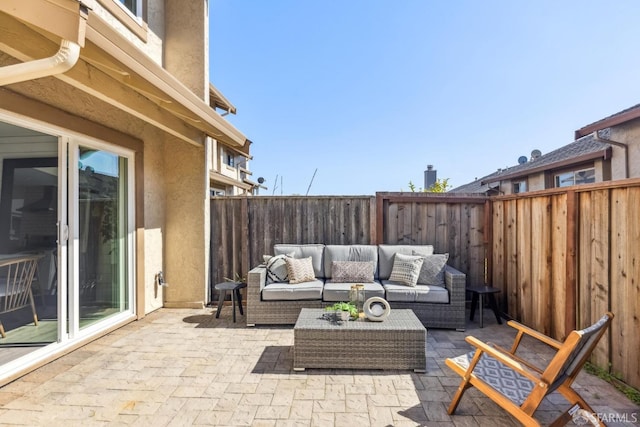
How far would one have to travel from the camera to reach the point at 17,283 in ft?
10.5

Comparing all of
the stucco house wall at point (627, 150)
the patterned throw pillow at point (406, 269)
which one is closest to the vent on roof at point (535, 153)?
the stucco house wall at point (627, 150)

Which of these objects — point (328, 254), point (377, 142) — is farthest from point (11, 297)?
point (377, 142)

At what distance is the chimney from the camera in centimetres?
1644

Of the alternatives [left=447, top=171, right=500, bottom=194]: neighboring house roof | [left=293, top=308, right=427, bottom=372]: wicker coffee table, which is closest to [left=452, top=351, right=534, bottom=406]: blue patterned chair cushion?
[left=293, top=308, right=427, bottom=372]: wicker coffee table

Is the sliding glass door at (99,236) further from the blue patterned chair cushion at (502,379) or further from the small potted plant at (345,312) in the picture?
the blue patterned chair cushion at (502,379)

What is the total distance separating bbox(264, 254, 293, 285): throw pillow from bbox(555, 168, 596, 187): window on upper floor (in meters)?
7.55

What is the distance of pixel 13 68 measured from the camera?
1.98m

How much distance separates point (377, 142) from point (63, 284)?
34.1ft

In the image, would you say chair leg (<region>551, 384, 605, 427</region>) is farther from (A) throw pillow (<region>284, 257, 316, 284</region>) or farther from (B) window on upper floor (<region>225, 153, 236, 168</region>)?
(B) window on upper floor (<region>225, 153, 236, 168</region>)

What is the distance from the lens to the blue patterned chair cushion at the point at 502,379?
2024 millimetres

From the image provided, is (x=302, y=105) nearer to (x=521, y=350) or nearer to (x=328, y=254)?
(x=328, y=254)

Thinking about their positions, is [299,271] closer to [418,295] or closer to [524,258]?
[418,295]

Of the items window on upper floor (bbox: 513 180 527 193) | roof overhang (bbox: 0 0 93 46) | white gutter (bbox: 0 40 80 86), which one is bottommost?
window on upper floor (bbox: 513 180 527 193)

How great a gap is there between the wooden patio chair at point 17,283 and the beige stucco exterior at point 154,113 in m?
1.25
